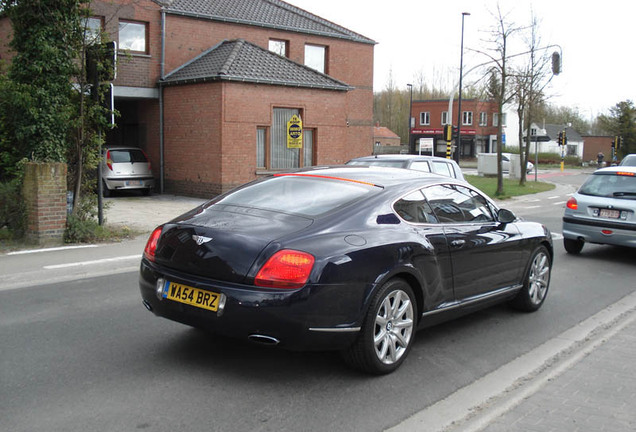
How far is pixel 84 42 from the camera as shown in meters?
11.5

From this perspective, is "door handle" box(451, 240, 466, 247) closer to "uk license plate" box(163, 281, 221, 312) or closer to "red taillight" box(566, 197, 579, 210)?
"uk license plate" box(163, 281, 221, 312)

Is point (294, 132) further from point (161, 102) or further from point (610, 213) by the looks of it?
point (610, 213)

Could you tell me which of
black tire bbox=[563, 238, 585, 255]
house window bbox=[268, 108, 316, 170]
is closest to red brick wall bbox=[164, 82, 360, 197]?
house window bbox=[268, 108, 316, 170]

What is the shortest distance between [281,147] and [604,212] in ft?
38.7

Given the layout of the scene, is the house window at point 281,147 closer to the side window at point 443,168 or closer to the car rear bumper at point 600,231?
the side window at point 443,168

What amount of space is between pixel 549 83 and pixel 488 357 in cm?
2788

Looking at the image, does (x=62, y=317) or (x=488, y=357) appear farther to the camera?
(x=62, y=317)

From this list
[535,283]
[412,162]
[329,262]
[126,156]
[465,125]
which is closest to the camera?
[329,262]

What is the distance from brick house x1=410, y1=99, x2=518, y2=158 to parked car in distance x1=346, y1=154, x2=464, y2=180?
67.1 metres

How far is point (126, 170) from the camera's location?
66.4 feet

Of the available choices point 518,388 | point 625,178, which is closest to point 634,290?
point 625,178

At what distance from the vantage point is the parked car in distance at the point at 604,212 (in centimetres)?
1032

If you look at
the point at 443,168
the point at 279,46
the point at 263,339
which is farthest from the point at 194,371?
the point at 279,46

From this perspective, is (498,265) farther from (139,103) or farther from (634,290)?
(139,103)
